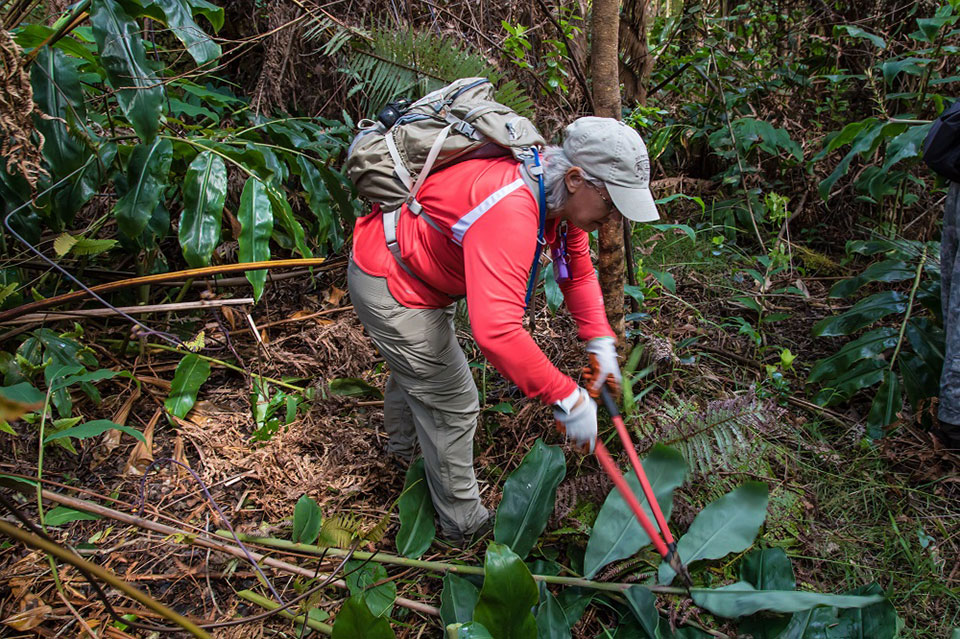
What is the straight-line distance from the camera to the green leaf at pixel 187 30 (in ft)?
7.48

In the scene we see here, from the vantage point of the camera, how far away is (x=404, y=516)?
2.43m

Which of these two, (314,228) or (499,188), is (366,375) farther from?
(499,188)

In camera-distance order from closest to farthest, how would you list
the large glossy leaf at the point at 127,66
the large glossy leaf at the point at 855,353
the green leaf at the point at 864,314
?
the large glossy leaf at the point at 127,66, the large glossy leaf at the point at 855,353, the green leaf at the point at 864,314

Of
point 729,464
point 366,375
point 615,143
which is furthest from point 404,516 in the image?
point 615,143

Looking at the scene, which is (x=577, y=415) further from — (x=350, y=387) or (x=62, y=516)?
(x=62, y=516)

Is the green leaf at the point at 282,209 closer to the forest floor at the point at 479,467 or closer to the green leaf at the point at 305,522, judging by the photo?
the forest floor at the point at 479,467

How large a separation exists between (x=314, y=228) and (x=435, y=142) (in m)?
2.09

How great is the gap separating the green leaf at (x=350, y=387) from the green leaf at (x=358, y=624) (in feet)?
4.39

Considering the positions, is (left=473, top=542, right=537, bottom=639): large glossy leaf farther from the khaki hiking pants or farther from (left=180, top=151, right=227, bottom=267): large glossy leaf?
(left=180, top=151, right=227, bottom=267): large glossy leaf

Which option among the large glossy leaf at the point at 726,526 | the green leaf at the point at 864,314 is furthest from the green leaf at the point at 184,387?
the green leaf at the point at 864,314

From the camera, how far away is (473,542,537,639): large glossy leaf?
1.89 meters

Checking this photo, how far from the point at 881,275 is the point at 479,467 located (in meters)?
2.32

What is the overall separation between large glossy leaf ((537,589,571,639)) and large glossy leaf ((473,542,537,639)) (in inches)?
5.8

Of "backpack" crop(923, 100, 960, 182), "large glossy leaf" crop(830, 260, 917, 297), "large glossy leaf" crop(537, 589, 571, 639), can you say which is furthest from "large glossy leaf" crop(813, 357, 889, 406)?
"large glossy leaf" crop(537, 589, 571, 639)
